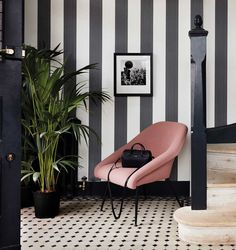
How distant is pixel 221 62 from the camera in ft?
13.4

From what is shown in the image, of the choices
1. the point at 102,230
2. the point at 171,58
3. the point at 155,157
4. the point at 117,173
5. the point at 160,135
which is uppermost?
the point at 171,58

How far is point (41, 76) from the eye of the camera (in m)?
3.35

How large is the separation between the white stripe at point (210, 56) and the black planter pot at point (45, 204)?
6.74ft

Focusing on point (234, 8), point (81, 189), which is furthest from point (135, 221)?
point (234, 8)

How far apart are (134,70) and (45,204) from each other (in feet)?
6.02

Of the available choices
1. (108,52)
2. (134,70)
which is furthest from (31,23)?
(134,70)

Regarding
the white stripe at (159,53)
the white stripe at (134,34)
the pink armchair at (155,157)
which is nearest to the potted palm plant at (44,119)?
the pink armchair at (155,157)

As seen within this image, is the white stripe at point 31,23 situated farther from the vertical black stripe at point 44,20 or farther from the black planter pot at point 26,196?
the black planter pot at point 26,196

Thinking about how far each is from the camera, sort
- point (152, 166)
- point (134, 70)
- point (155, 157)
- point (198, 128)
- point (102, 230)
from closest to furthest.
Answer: point (198, 128) < point (102, 230) < point (152, 166) < point (155, 157) < point (134, 70)

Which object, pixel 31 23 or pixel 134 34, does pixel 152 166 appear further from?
pixel 31 23

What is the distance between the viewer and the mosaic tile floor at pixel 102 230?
8.66 ft

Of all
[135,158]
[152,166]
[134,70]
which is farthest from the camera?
[134,70]

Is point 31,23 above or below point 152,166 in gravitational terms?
above

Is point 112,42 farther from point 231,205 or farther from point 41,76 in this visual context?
point 231,205
